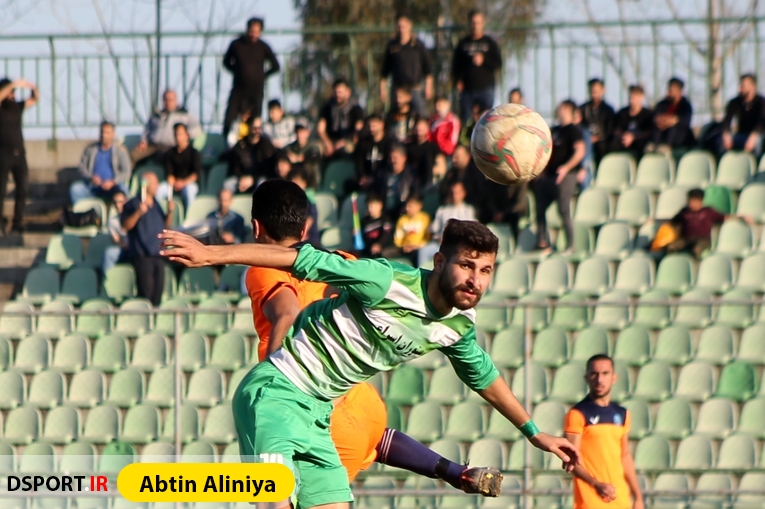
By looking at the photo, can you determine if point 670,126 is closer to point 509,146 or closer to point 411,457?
point 509,146

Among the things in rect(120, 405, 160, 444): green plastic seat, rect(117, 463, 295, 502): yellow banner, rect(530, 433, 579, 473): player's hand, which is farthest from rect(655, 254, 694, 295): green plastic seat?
rect(530, 433, 579, 473): player's hand

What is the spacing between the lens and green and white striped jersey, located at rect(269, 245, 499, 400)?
214 inches

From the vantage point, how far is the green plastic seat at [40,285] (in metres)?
13.6

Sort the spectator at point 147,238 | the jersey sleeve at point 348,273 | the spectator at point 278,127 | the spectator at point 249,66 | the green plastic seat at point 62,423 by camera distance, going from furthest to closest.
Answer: the spectator at point 249,66
the spectator at point 278,127
the spectator at point 147,238
the green plastic seat at point 62,423
the jersey sleeve at point 348,273

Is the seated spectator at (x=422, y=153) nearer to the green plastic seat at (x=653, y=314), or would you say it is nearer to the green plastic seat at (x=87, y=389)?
the green plastic seat at (x=653, y=314)

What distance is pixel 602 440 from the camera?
29.3ft

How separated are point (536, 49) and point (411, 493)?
838 centimetres

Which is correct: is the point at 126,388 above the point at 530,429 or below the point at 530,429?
above

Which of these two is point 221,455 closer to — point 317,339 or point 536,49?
point 317,339

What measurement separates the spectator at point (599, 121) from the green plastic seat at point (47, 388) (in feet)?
21.0

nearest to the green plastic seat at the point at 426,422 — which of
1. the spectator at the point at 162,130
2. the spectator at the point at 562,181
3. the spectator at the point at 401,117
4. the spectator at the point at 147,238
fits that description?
the spectator at the point at 562,181

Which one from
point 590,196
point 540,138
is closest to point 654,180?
point 590,196

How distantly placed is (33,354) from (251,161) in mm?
3620

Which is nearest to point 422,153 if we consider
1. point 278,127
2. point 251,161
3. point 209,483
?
point 251,161
